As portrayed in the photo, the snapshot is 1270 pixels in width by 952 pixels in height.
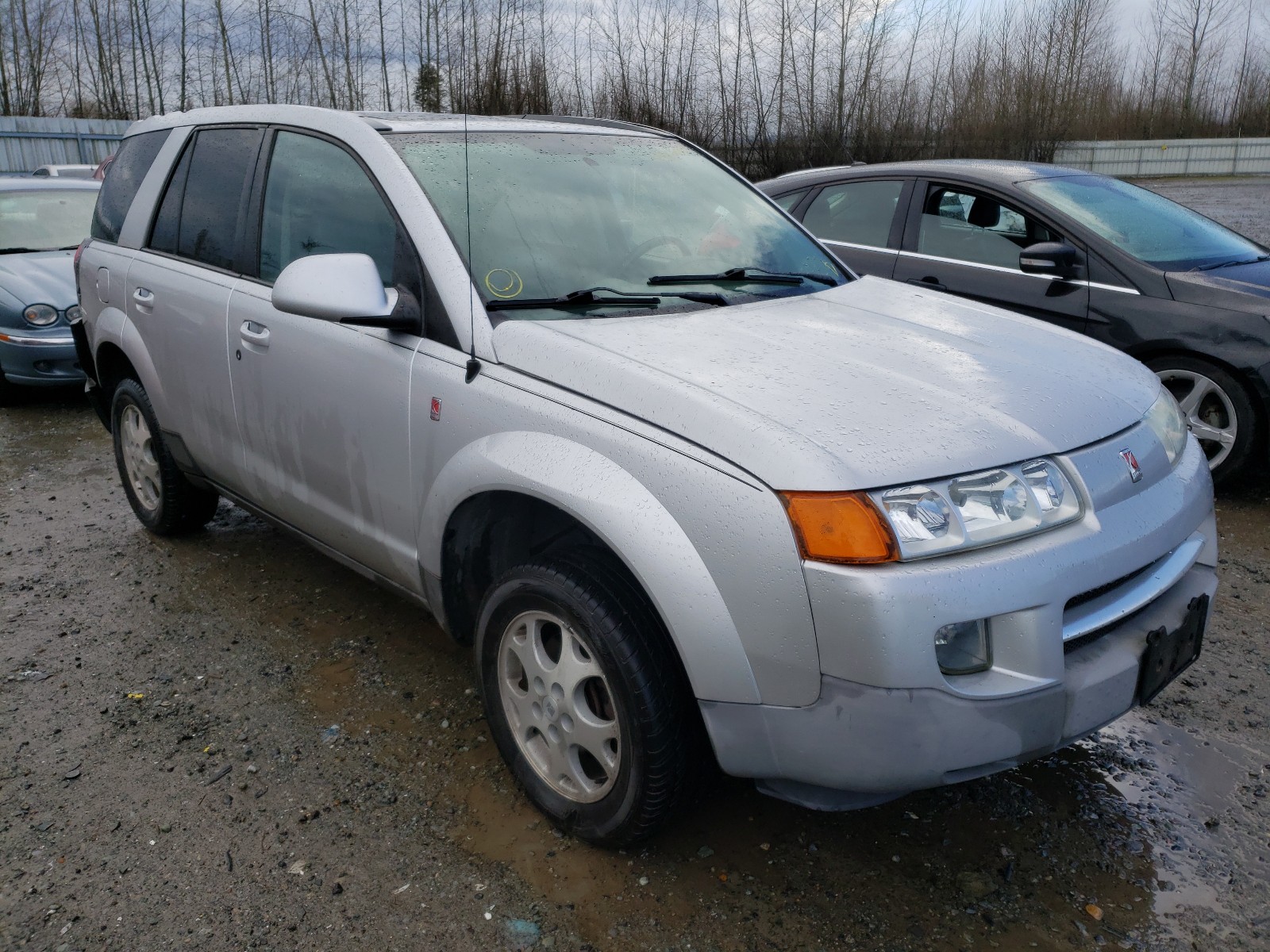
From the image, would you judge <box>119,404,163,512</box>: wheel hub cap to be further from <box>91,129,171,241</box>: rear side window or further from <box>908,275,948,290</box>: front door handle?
<box>908,275,948,290</box>: front door handle

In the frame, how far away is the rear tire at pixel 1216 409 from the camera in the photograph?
4.77 meters

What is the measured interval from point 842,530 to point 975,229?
425cm

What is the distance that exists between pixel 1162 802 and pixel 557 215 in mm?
2326

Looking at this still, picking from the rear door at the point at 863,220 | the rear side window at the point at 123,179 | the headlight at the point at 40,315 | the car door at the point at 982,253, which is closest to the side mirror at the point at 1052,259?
the car door at the point at 982,253

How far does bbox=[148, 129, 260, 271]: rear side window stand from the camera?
357cm

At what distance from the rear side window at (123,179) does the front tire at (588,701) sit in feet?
9.38

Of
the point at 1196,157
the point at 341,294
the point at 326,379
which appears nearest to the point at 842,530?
the point at 341,294

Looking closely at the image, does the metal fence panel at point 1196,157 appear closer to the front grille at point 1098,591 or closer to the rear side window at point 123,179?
the rear side window at point 123,179

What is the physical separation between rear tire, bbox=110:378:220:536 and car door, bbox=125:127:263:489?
9.2 inches

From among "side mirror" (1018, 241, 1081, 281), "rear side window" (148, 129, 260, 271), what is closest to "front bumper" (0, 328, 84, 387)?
"rear side window" (148, 129, 260, 271)

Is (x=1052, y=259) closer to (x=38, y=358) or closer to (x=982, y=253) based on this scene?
(x=982, y=253)

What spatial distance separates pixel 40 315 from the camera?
7.22 m

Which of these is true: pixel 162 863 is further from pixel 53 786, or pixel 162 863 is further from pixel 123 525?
pixel 123 525

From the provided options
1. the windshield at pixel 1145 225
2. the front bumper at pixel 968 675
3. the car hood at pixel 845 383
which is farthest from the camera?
the windshield at pixel 1145 225
